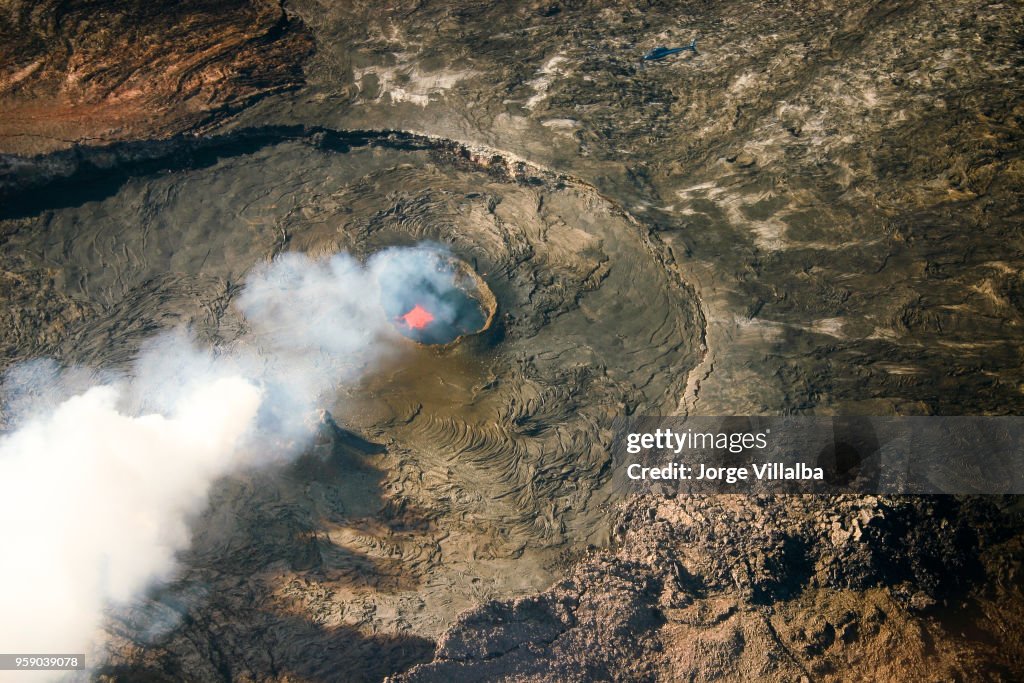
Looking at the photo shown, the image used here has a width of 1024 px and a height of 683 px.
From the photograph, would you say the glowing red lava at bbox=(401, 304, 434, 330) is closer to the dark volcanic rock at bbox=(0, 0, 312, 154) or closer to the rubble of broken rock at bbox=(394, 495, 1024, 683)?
the rubble of broken rock at bbox=(394, 495, 1024, 683)

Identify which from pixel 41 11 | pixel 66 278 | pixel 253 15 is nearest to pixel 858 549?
pixel 66 278

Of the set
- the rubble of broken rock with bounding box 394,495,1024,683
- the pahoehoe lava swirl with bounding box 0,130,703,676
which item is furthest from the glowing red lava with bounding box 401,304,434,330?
the rubble of broken rock with bounding box 394,495,1024,683

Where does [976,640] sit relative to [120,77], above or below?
below

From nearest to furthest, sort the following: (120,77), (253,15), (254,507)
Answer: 1. (254,507)
2. (120,77)
3. (253,15)

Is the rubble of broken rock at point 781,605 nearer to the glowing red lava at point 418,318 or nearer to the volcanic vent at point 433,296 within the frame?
the volcanic vent at point 433,296

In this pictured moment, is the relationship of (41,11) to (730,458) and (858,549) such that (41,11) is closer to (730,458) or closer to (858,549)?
(730,458)

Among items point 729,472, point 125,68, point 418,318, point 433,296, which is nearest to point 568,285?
point 433,296

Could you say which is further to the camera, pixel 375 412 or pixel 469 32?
pixel 469 32

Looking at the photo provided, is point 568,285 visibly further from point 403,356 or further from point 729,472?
point 729,472
